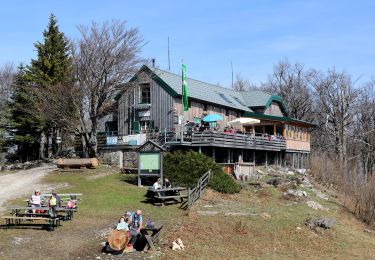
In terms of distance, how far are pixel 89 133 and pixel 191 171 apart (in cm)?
1603

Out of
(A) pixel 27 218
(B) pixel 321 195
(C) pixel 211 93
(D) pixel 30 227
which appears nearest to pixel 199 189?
(D) pixel 30 227

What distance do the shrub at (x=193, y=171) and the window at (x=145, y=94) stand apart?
42.4ft

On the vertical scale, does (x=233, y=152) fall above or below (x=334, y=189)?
above

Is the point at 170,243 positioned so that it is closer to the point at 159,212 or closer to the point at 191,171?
the point at 159,212

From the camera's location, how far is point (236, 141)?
129 ft

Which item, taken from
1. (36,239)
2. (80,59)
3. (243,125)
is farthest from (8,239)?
(243,125)

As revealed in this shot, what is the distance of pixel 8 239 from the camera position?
1712cm

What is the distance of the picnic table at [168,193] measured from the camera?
2555cm

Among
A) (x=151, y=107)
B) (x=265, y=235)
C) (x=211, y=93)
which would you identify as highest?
(x=211, y=93)

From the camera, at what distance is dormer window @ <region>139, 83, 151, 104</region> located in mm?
43281

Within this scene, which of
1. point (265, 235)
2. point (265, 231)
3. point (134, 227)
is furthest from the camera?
A: point (265, 231)

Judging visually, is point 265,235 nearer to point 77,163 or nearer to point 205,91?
point 77,163

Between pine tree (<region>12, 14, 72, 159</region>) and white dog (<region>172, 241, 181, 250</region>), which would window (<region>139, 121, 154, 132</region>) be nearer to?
pine tree (<region>12, 14, 72, 159</region>)

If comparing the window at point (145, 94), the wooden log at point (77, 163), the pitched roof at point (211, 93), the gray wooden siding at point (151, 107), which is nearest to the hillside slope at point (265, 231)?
the wooden log at point (77, 163)
